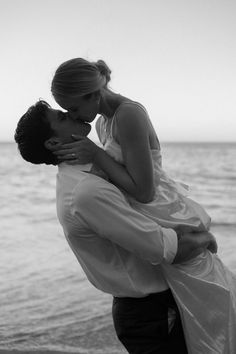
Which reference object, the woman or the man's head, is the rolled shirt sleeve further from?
the man's head

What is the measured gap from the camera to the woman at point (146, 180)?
211cm

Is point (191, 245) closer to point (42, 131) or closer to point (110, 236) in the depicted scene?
point (110, 236)

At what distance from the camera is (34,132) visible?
2.12 metres

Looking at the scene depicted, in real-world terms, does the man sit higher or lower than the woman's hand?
lower

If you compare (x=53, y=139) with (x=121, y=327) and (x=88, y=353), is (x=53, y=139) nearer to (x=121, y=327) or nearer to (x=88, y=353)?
(x=121, y=327)

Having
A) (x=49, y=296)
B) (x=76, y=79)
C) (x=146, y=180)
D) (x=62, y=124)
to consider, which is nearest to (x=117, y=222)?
(x=146, y=180)

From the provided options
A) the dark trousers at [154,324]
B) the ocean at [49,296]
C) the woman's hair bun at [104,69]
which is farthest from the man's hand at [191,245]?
the ocean at [49,296]

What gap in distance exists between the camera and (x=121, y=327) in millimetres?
2262

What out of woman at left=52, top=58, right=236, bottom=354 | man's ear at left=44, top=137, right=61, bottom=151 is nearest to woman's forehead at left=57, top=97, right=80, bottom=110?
woman at left=52, top=58, right=236, bottom=354

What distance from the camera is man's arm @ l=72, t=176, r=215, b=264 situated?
79.3 inches

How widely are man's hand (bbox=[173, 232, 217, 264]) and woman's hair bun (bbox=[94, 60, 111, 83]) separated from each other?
72cm

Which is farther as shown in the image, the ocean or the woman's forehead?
the ocean

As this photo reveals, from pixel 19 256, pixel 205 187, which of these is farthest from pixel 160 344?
pixel 205 187

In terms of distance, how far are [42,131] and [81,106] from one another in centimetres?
18
